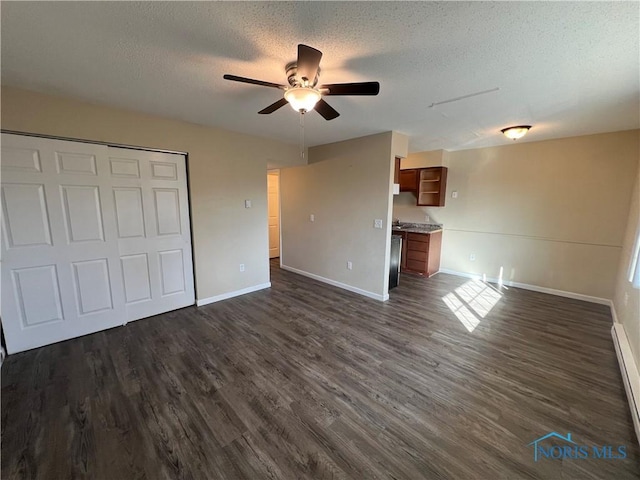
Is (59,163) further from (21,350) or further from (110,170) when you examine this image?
(21,350)

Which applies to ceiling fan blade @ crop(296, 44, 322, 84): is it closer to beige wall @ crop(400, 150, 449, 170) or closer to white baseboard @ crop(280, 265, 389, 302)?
white baseboard @ crop(280, 265, 389, 302)

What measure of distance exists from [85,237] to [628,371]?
5.11 meters

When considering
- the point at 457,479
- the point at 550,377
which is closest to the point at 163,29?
the point at 457,479

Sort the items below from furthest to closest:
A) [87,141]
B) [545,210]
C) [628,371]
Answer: [545,210] → [87,141] → [628,371]

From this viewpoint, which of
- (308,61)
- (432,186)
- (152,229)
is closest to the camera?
(308,61)

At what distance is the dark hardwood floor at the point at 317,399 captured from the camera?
1.47 m

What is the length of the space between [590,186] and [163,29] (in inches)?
207

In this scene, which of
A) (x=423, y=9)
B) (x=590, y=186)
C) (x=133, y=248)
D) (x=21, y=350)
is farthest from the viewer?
(x=590, y=186)

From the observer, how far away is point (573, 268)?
3.87 meters

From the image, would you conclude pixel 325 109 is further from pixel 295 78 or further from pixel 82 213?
pixel 82 213

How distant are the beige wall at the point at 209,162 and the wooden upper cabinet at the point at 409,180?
237cm

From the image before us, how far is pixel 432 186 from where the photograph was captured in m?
5.11

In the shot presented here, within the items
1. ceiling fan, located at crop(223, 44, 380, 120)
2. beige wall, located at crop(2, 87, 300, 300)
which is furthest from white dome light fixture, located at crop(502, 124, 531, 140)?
beige wall, located at crop(2, 87, 300, 300)

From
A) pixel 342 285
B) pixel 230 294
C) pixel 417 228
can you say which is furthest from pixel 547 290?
pixel 230 294
